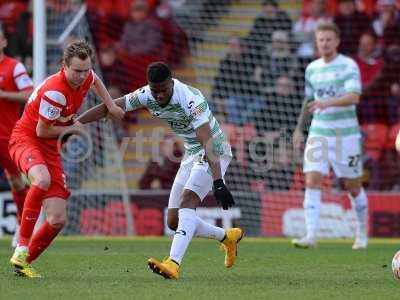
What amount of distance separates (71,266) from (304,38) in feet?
29.4

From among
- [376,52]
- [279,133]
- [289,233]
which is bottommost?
[289,233]

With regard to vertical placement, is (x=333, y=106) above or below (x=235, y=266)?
above

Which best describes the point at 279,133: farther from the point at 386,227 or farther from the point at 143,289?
the point at 143,289

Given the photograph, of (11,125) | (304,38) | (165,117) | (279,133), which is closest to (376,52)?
(304,38)

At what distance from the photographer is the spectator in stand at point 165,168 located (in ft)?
51.6

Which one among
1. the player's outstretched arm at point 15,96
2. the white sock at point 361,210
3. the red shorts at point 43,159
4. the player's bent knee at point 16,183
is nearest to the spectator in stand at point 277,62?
the white sock at point 361,210

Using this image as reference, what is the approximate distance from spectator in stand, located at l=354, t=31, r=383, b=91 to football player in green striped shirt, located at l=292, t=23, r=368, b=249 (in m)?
4.47

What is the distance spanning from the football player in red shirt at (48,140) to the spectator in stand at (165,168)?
7.14 metres

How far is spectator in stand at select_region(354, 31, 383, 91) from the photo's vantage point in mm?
16406

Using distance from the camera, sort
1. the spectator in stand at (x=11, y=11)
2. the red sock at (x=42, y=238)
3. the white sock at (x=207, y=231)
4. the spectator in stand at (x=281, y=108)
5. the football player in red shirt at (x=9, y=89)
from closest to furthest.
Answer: the red sock at (x=42, y=238) < the white sock at (x=207, y=231) < the football player in red shirt at (x=9, y=89) < the spectator in stand at (x=281, y=108) < the spectator in stand at (x=11, y=11)

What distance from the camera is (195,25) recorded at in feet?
59.3

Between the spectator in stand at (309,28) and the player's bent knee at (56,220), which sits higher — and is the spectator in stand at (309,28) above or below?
above

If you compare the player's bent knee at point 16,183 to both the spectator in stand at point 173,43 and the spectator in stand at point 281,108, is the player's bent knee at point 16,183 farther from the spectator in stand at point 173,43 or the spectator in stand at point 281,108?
the spectator in stand at point 173,43

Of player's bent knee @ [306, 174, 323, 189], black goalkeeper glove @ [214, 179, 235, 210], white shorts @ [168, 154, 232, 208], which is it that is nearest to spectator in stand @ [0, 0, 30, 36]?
player's bent knee @ [306, 174, 323, 189]
